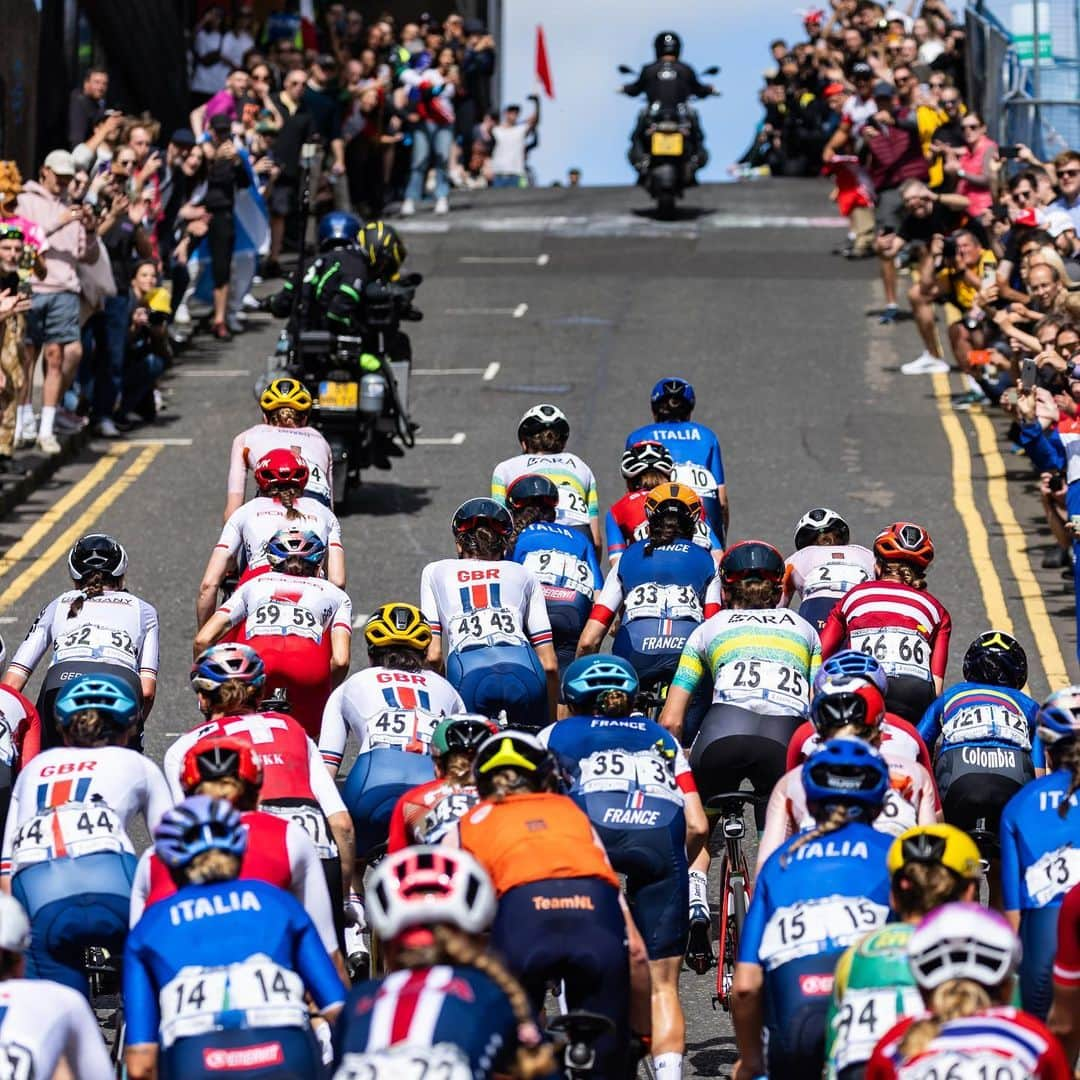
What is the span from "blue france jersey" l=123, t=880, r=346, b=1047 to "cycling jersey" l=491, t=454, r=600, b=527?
7179 millimetres

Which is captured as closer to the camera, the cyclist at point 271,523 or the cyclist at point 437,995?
the cyclist at point 437,995

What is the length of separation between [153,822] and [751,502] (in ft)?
39.5

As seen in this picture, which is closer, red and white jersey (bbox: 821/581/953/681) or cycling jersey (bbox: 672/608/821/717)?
cycling jersey (bbox: 672/608/821/717)

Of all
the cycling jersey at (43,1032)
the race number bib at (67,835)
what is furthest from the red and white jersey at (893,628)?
the cycling jersey at (43,1032)

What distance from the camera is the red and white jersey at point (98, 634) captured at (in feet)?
38.4

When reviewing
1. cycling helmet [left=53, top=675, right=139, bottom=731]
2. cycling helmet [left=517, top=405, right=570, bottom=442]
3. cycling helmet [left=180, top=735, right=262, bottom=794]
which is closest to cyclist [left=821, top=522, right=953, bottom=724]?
cycling helmet [left=517, top=405, right=570, bottom=442]

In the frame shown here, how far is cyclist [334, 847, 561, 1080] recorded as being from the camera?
5988 mm

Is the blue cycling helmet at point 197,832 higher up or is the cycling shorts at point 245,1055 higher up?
the blue cycling helmet at point 197,832

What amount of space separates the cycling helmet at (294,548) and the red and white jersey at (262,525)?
3.50 ft

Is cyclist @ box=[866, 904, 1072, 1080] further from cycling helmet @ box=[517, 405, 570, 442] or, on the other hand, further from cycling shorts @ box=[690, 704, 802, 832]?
cycling helmet @ box=[517, 405, 570, 442]

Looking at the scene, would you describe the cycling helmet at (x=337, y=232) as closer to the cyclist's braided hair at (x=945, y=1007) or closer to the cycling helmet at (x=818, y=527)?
the cycling helmet at (x=818, y=527)

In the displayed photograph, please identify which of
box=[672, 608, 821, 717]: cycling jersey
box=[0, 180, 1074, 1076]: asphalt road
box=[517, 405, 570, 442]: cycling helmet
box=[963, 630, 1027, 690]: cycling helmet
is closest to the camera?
box=[963, 630, 1027, 690]: cycling helmet

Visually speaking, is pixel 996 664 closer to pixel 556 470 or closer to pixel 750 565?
pixel 750 565

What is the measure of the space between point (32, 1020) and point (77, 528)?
13.5m
